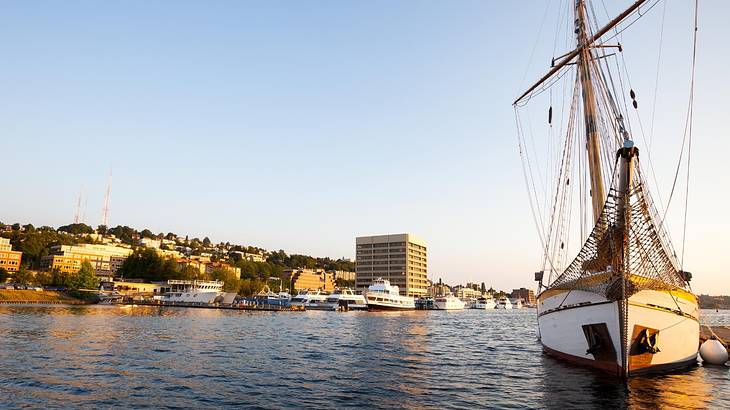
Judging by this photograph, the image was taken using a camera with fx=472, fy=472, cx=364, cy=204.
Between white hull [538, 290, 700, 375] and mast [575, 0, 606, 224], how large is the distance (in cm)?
762

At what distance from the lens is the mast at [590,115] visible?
32375mm

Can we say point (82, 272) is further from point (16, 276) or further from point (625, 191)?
point (625, 191)

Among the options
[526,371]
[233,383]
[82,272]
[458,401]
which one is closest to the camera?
[458,401]

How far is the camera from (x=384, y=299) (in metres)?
134

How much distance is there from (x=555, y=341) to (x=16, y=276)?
188m

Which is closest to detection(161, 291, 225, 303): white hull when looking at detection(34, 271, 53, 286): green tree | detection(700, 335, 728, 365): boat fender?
detection(34, 271, 53, 286): green tree

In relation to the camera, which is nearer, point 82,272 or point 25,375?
point 25,375

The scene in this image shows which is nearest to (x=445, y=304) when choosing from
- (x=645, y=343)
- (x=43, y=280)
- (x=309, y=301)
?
(x=309, y=301)

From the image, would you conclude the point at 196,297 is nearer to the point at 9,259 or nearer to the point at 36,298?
the point at 36,298

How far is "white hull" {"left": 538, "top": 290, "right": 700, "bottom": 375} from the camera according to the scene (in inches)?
877

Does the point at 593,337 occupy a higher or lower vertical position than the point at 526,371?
higher

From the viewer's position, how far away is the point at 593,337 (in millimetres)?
23531

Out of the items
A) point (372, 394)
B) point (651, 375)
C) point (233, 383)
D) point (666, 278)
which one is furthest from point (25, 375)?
point (666, 278)

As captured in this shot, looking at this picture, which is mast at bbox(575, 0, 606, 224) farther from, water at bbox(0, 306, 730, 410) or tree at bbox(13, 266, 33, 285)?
tree at bbox(13, 266, 33, 285)
